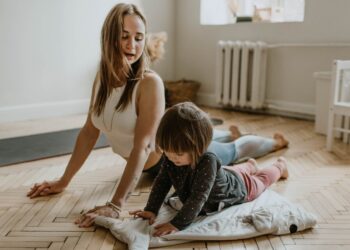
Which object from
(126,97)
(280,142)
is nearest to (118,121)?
(126,97)

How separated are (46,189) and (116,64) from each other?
0.63 metres

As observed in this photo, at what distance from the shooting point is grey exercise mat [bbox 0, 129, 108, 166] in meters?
2.32

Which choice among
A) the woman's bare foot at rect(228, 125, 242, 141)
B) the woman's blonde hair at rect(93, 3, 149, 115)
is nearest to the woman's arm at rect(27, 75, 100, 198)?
the woman's blonde hair at rect(93, 3, 149, 115)

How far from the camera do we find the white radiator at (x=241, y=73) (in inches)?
142

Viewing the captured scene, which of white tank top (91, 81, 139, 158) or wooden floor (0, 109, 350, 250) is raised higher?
white tank top (91, 81, 139, 158)

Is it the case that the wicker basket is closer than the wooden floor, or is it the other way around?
the wooden floor

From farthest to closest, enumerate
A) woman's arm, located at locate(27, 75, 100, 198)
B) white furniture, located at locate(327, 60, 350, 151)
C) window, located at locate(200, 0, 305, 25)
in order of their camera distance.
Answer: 1. window, located at locate(200, 0, 305, 25)
2. white furniture, located at locate(327, 60, 350, 151)
3. woman's arm, located at locate(27, 75, 100, 198)

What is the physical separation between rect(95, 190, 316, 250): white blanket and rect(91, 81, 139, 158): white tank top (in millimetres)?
329

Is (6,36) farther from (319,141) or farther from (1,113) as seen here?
(319,141)

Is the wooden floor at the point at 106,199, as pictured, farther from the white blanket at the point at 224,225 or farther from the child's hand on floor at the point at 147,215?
the child's hand on floor at the point at 147,215

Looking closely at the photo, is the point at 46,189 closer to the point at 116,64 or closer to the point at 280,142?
the point at 116,64

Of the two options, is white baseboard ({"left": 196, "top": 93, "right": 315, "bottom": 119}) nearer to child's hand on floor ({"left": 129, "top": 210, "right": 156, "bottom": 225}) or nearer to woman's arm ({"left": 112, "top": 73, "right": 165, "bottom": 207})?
woman's arm ({"left": 112, "top": 73, "right": 165, "bottom": 207})

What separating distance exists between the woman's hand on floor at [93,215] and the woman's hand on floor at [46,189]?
1.02 feet

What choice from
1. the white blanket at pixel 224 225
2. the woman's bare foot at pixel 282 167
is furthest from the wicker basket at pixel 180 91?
the white blanket at pixel 224 225
